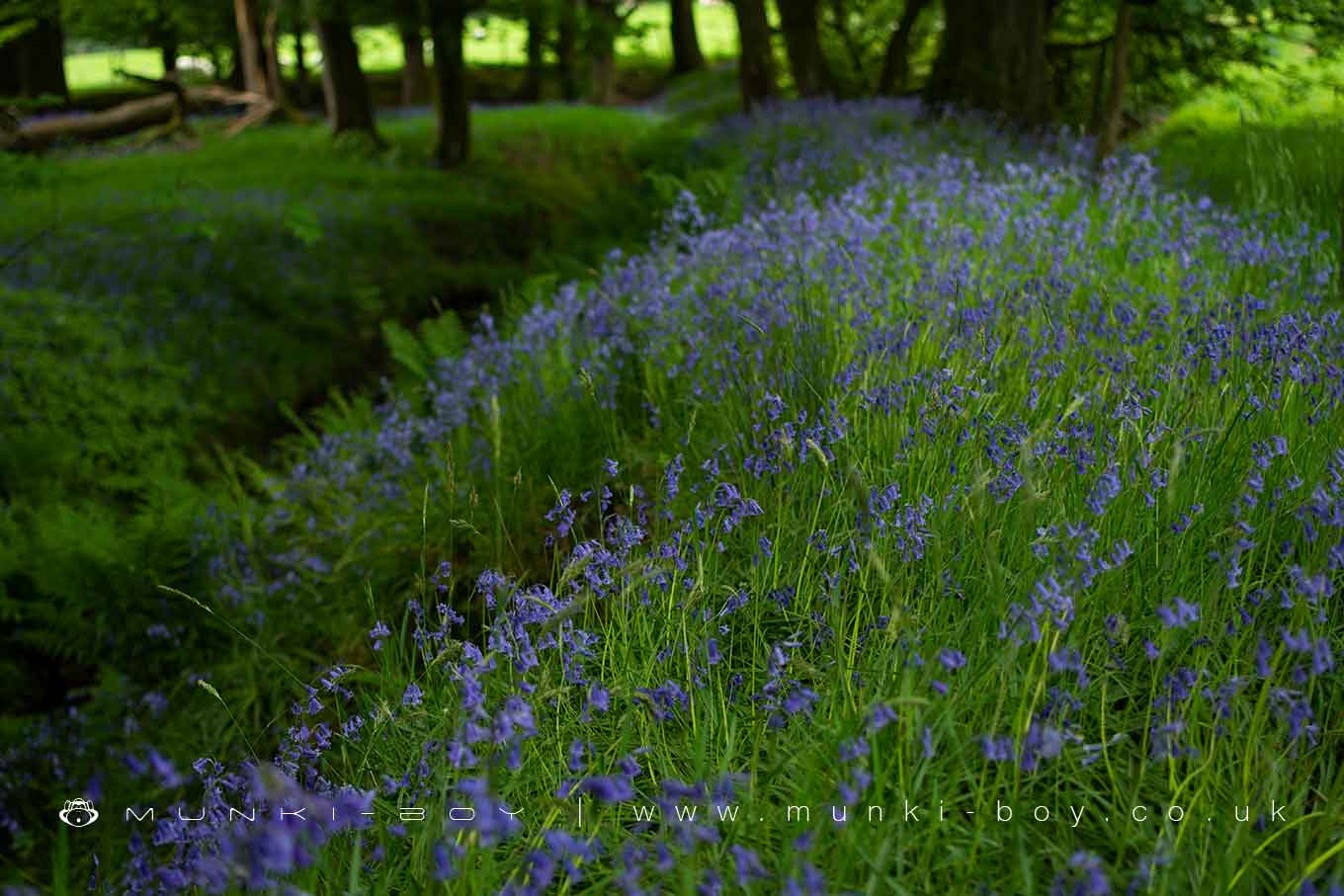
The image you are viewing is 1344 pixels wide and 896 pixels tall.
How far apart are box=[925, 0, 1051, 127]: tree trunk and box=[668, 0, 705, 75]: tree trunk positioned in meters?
22.0

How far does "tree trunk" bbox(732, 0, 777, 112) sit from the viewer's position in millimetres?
13477

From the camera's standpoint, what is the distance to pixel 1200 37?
7.55 m

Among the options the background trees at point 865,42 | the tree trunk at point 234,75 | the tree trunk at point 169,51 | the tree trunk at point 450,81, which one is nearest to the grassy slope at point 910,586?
the background trees at point 865,42

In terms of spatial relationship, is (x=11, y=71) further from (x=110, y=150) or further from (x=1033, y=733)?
(x=1033, y=733)

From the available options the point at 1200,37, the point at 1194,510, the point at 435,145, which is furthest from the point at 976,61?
the point at 1194,510

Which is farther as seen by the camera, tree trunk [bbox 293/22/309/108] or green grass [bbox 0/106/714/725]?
tree trunk [bbox 293/22/309/108]

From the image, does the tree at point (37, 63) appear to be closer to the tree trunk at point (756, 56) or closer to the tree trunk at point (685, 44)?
the tree trunk at point (756, 56)

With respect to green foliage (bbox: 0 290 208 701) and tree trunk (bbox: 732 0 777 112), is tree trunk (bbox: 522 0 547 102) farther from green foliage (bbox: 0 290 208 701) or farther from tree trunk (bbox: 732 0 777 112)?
green foliage (bbox: 0 290 208 701)

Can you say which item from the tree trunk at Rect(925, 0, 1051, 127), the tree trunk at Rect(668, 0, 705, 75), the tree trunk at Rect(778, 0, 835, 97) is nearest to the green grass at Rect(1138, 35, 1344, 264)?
the tree trunk at Rect(925, 0, 1051, 127)

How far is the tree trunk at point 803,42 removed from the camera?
14820 mm

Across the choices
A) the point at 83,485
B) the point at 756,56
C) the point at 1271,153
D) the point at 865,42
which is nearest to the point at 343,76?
the point at 756,56

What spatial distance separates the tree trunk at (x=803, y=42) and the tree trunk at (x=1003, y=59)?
5.49 m

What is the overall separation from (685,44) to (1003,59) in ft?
75.6

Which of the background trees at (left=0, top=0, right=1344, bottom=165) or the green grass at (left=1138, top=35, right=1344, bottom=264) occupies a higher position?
the background trees at (left=0, top=0, right=1344, bottom=165)
